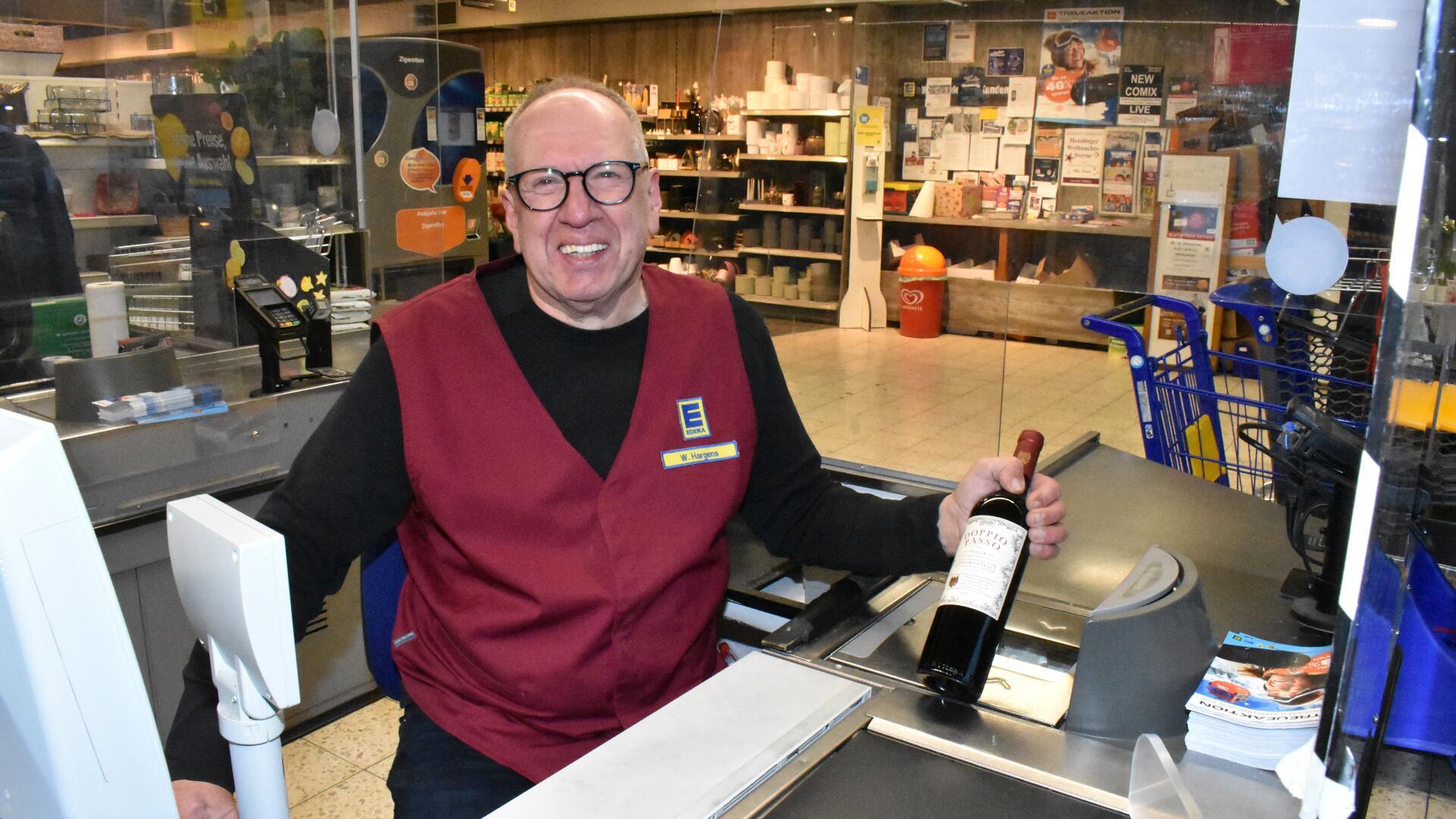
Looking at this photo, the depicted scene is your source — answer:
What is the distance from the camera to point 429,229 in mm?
6645

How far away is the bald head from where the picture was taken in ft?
5.62

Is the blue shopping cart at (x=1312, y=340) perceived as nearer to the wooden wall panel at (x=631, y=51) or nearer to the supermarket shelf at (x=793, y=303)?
the supermarket shelf at (x=793, y=303)

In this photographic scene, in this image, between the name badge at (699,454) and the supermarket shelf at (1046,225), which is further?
the supermarket shelf at (1046,225)

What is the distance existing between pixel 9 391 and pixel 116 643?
2.69 meters

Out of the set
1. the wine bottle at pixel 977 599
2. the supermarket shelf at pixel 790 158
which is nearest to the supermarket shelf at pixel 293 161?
the supermarket shelf at pixel 790 158

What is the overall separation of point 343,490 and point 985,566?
96 centimetres

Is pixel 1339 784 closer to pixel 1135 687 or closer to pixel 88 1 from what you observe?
pixel 1135 687

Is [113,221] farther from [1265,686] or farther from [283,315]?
[1265,686]

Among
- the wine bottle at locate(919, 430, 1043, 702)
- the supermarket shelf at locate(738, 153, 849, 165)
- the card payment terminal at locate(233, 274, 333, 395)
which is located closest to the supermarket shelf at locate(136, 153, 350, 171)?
the card payment terminal at locate(233, 274, 333, 395)

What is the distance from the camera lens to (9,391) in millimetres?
2918

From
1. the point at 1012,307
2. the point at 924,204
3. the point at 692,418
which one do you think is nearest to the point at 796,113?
the point at 924,204

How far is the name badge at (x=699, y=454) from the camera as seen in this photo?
5.57 ft

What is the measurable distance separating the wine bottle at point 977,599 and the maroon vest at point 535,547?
0.47 m

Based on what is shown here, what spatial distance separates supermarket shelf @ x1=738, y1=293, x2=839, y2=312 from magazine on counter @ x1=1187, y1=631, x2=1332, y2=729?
419 centimetres
